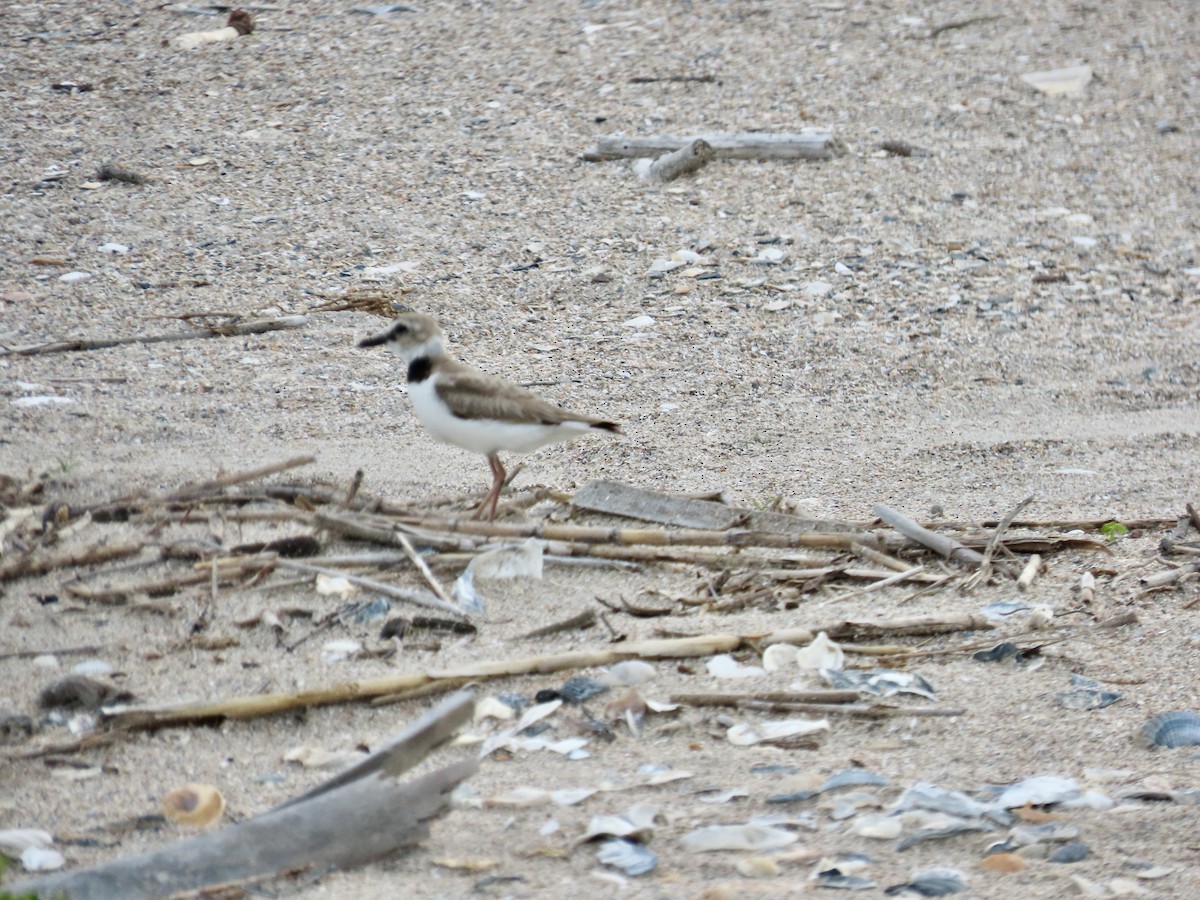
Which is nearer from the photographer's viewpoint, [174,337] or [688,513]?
[688,513]

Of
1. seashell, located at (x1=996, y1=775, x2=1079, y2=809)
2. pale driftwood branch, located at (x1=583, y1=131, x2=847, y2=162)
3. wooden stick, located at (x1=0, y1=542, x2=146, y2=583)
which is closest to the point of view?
seashell, located at (x1=996, y1=775, x2=1079, y2=809)

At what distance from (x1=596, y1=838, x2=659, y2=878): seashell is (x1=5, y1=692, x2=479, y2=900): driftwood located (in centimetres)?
32

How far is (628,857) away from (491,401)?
176 centimetres

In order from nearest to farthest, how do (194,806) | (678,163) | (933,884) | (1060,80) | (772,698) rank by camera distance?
1. (933,884)
2. (194,806)
3. (772,698)
4. (678,163)
5. (1060,80)

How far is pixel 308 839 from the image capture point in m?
2.90

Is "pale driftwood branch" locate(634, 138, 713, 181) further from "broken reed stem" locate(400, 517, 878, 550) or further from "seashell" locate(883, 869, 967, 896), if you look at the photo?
"seashell" locate(883, 869, 967, 896)

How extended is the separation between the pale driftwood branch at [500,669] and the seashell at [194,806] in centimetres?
30

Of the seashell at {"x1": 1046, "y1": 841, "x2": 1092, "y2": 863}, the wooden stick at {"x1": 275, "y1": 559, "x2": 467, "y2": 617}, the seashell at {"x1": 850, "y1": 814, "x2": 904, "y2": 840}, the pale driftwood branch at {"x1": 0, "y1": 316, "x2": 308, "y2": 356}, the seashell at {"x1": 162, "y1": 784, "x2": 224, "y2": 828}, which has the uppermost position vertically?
the seashell at {"x1": 162, "y1": 784, "x2": 224, "y2": 828}

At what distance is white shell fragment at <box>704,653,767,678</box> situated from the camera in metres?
3.86

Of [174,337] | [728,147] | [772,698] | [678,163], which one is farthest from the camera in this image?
[728,147]

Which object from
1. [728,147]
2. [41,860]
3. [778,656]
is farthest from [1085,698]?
[728,147]

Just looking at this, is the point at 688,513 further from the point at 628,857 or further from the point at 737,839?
the point at 628,857

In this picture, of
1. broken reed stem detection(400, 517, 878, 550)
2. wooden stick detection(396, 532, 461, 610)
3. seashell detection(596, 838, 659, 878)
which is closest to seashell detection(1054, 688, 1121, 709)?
broken reed stem detection(400, 517, 878, 550)

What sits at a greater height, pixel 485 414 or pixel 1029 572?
pixel 485 414
